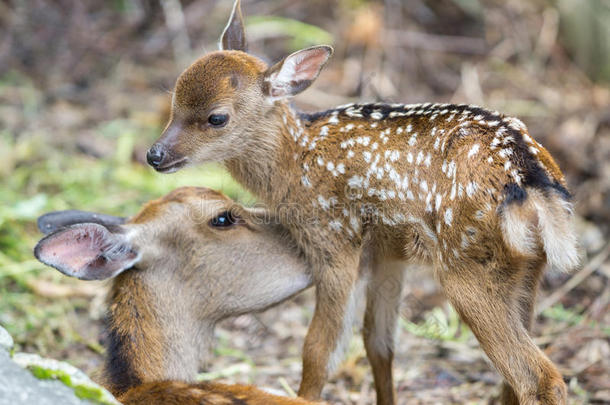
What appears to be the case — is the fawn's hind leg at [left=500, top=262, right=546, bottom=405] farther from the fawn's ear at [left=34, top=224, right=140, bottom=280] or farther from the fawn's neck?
the fawn's ear at [left=34, top=224, right=140, bottom=280]

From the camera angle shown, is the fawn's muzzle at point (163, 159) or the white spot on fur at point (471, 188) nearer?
the white spot on fur at point (471, 188)

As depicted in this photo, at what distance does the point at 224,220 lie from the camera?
432cm

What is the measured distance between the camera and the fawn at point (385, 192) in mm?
3443

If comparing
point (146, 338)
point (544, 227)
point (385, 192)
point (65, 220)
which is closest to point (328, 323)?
point (385, 192)

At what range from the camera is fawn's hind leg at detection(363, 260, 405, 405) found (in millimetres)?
4492

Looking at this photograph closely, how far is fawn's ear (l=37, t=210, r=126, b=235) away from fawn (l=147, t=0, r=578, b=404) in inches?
18.8

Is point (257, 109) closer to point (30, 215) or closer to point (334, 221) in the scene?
point (334, 221)

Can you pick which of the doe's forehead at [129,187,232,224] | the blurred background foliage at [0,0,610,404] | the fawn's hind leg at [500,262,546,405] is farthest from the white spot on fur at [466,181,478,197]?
the blurred background foliage at [0,0,610,404]

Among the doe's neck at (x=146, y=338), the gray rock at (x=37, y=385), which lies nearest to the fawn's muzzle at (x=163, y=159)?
the doe's neck at (x=146, y=338)

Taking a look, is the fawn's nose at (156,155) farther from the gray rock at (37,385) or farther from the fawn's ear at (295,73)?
the gray rock at (37,385)

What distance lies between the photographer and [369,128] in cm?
422

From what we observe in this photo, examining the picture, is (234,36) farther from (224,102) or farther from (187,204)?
(187,204)

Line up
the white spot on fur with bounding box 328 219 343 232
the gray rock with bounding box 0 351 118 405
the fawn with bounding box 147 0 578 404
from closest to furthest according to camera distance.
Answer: the gray rock with bounding box 0 351 118 405
the fawn with bounding box 147 0 578 404
the white spot on fur with bounding box 328 219 343 232

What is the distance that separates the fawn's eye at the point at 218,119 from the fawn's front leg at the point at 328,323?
3.05ft
